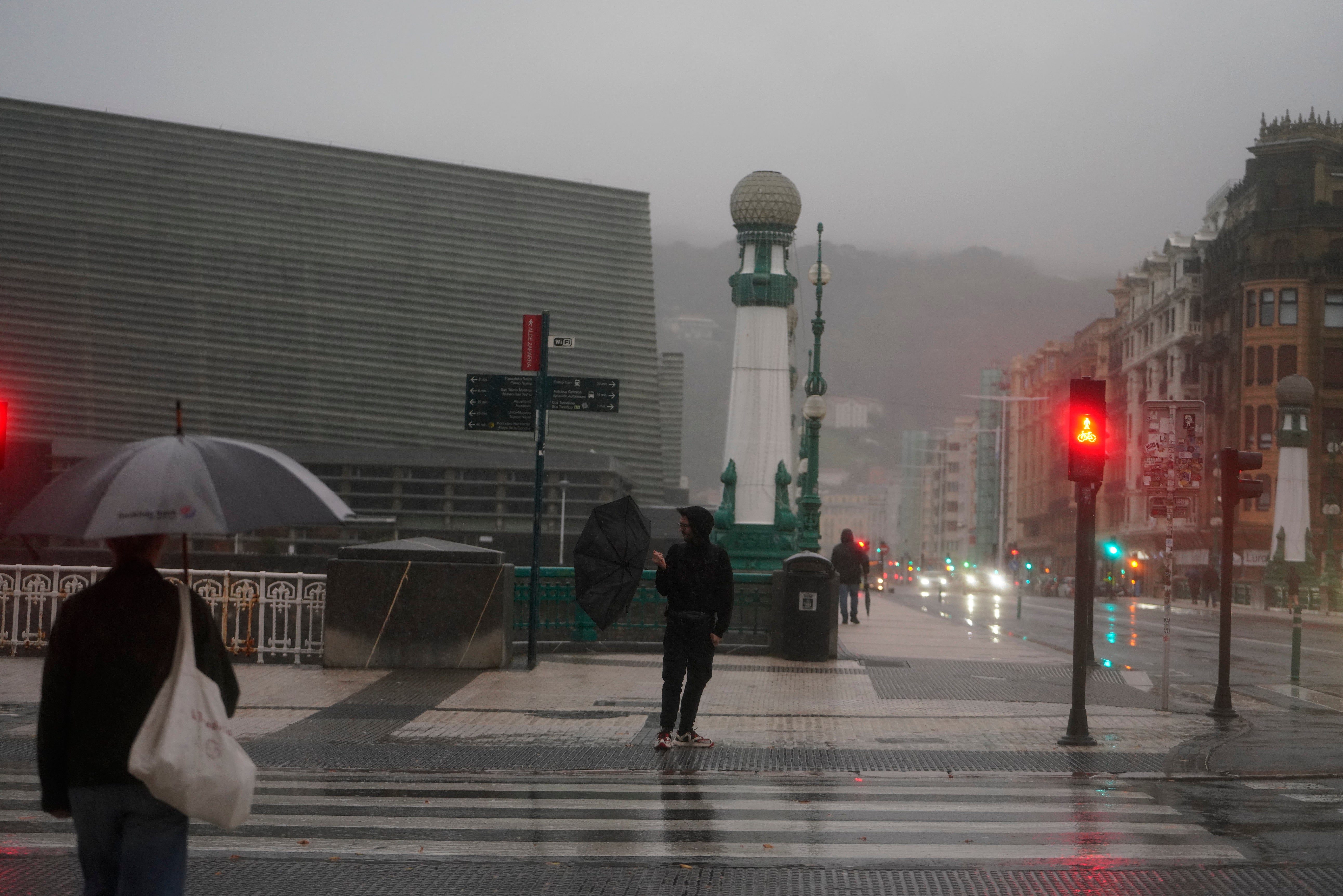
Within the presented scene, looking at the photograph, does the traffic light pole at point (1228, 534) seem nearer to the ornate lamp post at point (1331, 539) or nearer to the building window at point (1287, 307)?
the ornate lamp post at point (1331, 539)

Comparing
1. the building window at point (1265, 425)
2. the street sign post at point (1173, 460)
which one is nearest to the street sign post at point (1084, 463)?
the street sign post at point (1173, 460)

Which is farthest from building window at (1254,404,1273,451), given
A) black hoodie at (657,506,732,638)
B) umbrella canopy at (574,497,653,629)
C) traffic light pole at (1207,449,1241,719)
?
black hoodie at (657,506,732,638)

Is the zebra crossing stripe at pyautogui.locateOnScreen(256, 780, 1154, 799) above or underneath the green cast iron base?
underneath

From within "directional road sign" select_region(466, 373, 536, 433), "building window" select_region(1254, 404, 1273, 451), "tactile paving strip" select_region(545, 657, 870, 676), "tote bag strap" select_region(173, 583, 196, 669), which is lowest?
"tactile paving strip" select_region(545, 657, 870, 676)

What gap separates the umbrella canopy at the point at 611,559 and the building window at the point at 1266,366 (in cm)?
6165

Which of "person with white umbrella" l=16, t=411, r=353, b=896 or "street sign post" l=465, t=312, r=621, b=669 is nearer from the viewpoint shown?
"person with white umbrella" l=16, t=411, r=353, b=896

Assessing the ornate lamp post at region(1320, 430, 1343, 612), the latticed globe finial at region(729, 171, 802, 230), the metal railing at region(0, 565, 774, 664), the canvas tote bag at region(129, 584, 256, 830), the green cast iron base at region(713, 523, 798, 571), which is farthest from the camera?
the ornate lamp post at region(1320, 430, 1343, 612)

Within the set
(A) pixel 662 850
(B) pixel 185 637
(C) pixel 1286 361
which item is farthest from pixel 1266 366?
(B) pixel 185 637

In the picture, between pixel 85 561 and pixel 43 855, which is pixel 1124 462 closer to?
pixel 85 561

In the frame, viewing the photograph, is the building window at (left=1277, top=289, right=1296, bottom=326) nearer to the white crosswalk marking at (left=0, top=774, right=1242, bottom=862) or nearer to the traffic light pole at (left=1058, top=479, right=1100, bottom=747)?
the traffic light pole at (left=1058, top=479, right=1100, bottom=747)

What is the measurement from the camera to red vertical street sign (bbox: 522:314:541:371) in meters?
17.0

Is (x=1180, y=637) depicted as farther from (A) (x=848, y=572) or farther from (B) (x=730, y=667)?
(B) (x=730, y=667)

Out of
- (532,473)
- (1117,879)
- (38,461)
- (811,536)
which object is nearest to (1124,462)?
(532,473)

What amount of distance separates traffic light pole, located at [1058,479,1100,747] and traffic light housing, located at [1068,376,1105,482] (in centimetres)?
11
